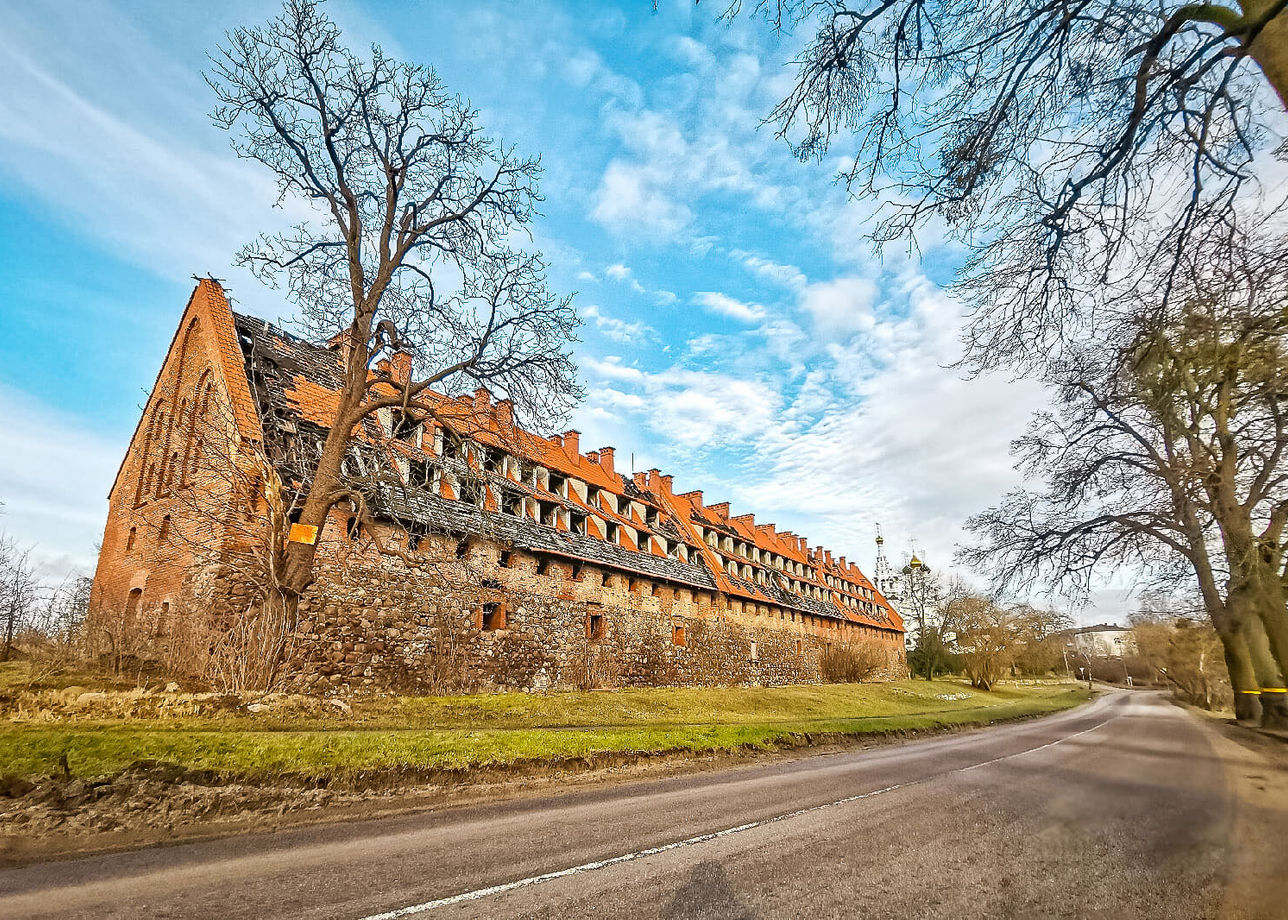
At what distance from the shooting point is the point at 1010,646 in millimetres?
50469

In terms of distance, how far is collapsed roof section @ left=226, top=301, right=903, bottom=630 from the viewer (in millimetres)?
14492

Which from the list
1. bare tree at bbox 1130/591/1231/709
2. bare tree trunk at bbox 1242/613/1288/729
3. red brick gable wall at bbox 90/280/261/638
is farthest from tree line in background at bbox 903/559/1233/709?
red brick gable wall at bbox 90/280/261/638

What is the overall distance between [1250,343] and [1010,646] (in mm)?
54906

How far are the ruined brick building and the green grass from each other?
9.49 ft

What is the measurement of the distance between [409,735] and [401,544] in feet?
32.4

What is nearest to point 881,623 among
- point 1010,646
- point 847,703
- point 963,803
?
point 1010,646

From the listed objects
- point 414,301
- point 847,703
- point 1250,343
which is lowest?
point 847,703

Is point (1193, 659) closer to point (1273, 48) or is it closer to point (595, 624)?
point (595, 624)

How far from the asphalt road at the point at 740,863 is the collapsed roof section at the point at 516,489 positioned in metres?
8.38

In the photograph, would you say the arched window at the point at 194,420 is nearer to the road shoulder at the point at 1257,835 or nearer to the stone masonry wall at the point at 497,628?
the stone masonry wall at the point at 497,628

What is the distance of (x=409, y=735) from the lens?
9.33 metres

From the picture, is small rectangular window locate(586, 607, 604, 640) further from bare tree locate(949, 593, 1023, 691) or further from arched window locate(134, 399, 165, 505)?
bare tree locate(949, 593, 1023, 691)

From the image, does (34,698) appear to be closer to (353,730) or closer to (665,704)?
→ (353,730)

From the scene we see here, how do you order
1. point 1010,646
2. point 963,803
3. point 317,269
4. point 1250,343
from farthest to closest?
point 1010,646 → point 317,269 → point 963,803 → point 1250,343
